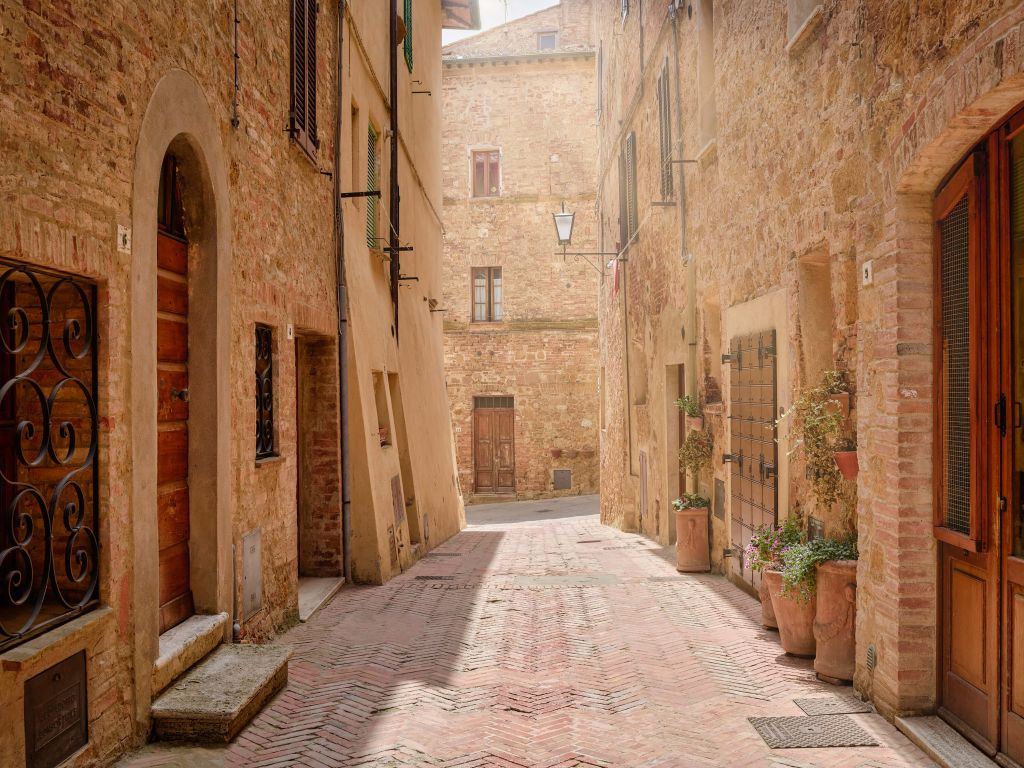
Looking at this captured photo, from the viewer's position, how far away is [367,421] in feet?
28.3

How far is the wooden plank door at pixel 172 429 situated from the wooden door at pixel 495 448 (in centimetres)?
1848

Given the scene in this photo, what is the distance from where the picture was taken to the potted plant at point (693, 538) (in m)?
9.02

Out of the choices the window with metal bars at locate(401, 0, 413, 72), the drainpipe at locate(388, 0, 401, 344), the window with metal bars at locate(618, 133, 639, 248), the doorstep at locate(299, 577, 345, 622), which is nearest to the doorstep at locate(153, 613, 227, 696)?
the doorstep at locate(299, 577, 345, 622)

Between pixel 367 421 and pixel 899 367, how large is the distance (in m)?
5.50

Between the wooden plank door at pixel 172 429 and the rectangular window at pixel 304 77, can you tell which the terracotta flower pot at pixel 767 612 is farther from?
the rectangular window at pixel 304 77

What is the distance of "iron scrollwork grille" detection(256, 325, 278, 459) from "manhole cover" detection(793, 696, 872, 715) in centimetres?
401

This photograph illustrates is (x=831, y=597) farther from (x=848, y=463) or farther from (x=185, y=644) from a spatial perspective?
(x=185, y=644)

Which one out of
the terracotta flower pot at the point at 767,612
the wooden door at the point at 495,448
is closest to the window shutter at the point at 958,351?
the terracotta flower pot at the point at 767,612

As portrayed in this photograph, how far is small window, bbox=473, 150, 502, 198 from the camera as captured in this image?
24344mm

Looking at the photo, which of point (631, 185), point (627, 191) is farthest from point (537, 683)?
point (627, 191)

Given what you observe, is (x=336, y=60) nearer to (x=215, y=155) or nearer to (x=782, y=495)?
(x=215, y=155)

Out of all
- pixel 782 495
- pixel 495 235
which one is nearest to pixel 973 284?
pixel 782 495

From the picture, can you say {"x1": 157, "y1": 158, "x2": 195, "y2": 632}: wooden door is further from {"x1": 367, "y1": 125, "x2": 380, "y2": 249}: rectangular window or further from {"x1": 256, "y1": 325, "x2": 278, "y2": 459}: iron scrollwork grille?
{"x1": 367, "y1": 125, "x2": 380, "y2": 249}: rectangular window

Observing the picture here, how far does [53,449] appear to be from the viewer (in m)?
3.58
